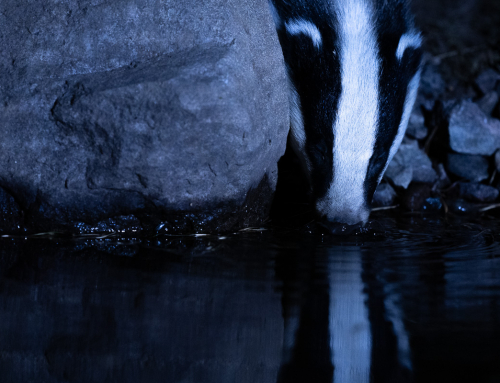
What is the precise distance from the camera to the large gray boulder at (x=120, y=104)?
A: 2391 mm

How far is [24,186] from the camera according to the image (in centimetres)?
252

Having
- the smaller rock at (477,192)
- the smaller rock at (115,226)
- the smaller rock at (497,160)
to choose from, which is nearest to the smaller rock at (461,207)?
the smaller rock at (477,192)

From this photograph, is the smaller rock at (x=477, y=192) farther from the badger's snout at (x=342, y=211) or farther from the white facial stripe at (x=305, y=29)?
the white facial stripe at (x=305, y=29)

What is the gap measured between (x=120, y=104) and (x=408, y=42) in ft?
5.16

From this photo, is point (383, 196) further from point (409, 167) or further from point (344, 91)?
point (344, 91)

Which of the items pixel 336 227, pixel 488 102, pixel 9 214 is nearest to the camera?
pixel 9 214

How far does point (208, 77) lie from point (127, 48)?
0.40 meters

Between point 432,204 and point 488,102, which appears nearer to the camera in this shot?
point 432,204

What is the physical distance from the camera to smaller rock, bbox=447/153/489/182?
12.9 feet

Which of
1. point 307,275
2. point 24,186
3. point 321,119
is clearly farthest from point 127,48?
point 307,275

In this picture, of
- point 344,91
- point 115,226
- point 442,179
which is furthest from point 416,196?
point 115,226

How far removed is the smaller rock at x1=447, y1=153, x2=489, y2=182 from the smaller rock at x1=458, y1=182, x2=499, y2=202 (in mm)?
133

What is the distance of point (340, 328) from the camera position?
157cm

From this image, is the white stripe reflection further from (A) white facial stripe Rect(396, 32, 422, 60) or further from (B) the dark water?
(A) white facial stripe Rect(396, 32, 422, 60)
